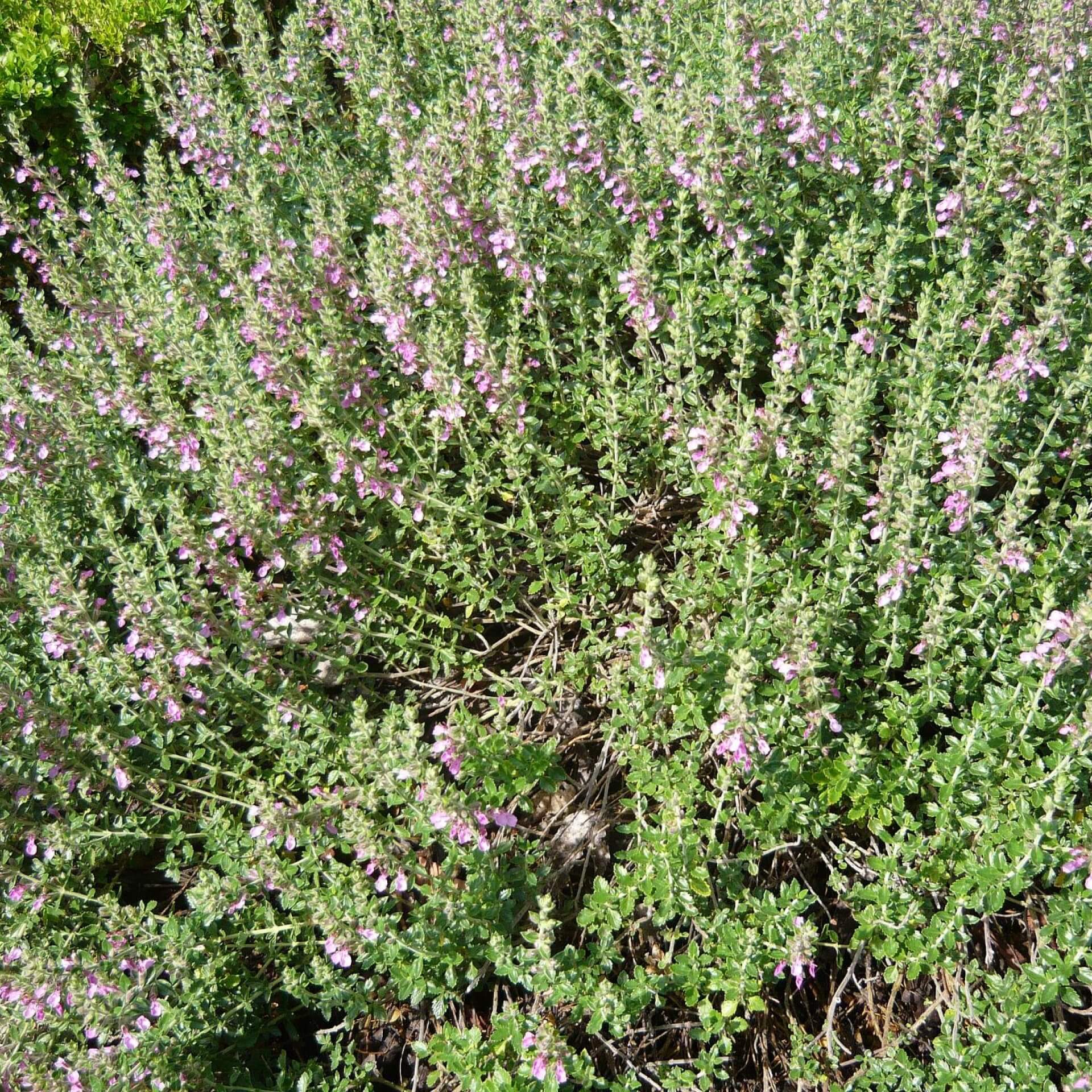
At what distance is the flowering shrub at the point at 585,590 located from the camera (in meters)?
2.63

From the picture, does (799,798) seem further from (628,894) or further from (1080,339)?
(1080,339)

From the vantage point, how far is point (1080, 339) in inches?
127

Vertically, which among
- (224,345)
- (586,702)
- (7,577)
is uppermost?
(224,345)

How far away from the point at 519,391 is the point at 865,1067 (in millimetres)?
2152

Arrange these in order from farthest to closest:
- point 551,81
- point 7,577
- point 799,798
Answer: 1. point 551,81
2. point 7,577
3. point 799,798

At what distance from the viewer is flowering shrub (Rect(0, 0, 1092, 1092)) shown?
2633 mm

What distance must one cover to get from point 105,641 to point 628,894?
77.2 inches

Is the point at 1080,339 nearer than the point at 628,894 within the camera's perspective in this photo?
No

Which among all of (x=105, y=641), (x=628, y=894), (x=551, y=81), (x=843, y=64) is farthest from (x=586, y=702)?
(x=843, y=64)

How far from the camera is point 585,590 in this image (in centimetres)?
334

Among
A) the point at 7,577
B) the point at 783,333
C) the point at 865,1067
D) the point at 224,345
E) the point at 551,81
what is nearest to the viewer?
the point at 865,1067

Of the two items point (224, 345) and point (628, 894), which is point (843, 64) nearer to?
point (224, 345)

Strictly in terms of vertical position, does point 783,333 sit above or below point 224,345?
below

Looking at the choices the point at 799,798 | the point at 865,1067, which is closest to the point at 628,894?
the point at 799,798
